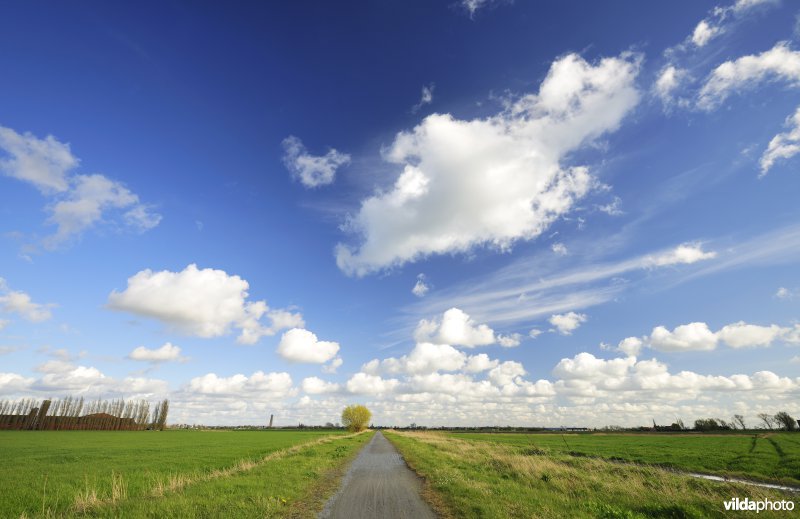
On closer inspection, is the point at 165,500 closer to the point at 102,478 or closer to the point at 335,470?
the point at 335,470

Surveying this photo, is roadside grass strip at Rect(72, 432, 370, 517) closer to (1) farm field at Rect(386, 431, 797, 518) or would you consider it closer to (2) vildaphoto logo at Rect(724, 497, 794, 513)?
(1) farm field at Rect(386, 431, 797, 518)

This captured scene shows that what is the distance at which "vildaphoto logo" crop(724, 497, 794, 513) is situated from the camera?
1309 centimetres

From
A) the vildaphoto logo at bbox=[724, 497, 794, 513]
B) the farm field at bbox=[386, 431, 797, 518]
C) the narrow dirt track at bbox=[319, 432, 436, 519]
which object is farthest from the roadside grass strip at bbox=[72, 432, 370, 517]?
the vildaphoto logo at bbox=[724, 497, 794, 513]

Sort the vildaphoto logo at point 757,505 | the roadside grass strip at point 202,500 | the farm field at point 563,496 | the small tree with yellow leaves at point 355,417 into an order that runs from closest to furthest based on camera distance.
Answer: the roadside grass strip at point 202,500
the farm field at point 563,496
the vildaphoto logo at point 757,505
the small tree with yellow leaves at point 355,417

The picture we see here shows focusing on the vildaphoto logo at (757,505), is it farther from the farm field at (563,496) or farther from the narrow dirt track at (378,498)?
the narrow dirt track at (378,498)

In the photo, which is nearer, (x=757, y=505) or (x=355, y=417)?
(x=757, y=505)

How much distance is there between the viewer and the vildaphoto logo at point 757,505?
13091mm

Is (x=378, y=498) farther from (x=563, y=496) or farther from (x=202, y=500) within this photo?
(x=563, y=496)

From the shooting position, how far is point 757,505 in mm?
13523

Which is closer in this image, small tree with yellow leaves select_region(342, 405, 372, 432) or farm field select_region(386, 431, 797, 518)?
farm field select_region(386, 431, 797, 518)

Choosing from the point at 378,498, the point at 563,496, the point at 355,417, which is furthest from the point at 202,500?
the point at 355,417

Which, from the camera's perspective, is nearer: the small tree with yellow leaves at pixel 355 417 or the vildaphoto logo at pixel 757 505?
the vildaphoto logo at pixel 757 505

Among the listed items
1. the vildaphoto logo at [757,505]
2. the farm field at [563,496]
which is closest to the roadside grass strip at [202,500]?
the farm field at [563,496]

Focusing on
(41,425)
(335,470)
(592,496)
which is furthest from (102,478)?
(41,425)
